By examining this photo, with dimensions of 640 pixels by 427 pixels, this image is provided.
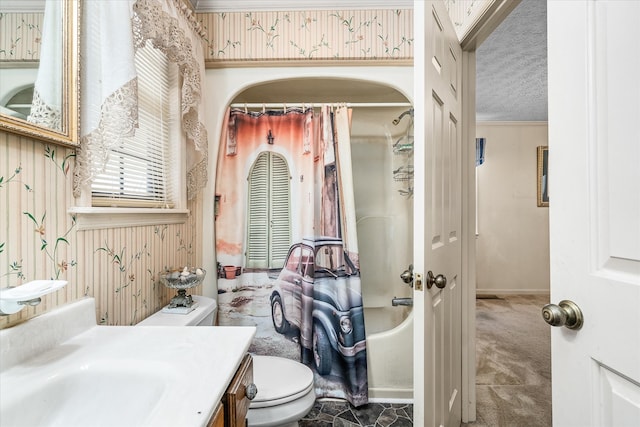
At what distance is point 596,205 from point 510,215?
13.2ft

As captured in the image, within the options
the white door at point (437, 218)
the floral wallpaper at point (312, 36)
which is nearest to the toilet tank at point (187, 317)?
the white door at point (437, 218)

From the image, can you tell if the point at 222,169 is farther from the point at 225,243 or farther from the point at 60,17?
the point at 60,17

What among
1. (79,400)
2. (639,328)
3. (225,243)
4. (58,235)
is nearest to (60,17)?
(58,235)

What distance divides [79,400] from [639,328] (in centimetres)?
112

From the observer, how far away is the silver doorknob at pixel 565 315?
0.66 meters

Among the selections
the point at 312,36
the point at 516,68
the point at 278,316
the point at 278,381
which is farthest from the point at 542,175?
the point at 278,381

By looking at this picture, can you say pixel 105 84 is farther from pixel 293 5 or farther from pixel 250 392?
pixel 293 5

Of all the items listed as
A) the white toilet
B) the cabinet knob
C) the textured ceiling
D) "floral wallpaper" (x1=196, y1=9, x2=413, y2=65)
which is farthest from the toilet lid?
the textured ceiling

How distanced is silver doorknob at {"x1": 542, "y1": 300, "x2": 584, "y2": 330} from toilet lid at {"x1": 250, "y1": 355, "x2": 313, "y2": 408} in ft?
3.01

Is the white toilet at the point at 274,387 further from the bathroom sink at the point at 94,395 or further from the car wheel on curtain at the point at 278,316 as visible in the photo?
the bathroom sink at the point at 94,395

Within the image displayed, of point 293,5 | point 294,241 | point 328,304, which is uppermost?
point 293,5

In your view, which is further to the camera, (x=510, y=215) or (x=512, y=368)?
(x=510, y=215)

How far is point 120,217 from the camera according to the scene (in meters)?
1.13

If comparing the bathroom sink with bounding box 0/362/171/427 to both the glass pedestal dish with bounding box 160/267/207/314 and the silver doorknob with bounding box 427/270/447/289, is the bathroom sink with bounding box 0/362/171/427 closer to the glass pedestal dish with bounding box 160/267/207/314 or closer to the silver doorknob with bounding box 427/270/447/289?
the glass pedestal dish with bounding box 160/267/207/314
